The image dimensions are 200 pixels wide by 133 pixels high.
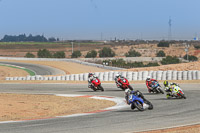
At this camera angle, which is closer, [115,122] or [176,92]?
[115,122]

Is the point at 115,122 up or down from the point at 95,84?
down

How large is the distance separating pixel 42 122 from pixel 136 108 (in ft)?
16.3

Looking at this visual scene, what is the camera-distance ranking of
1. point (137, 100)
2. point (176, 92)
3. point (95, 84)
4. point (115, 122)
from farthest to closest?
point (95, 84) < point (176, 92) < point (137, 100) < point (115, 122)

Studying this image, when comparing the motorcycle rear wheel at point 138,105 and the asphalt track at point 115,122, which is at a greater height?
the motorcycle rear wheel at point 138,105

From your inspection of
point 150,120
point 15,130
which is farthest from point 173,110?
point 15,130

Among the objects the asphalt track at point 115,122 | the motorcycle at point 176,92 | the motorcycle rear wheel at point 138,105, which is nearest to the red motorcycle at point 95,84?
the motorcycle at point 176,92

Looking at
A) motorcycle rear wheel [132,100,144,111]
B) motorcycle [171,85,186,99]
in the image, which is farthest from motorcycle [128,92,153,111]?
motorcycle [171,85,186,99]

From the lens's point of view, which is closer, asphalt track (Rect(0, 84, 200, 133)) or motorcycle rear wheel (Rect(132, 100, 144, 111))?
asphalt track (Rect(0, 84, 200, 133))

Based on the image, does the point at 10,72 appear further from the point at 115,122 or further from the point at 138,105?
the point at 115,122

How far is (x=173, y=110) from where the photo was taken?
15.8 m

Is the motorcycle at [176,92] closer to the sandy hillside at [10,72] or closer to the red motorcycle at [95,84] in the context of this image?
the red motorcycle at [95,84]

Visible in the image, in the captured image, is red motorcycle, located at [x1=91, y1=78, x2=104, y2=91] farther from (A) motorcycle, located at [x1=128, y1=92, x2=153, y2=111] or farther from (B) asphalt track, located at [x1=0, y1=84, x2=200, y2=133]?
(A) motorcycle, located at [x1=128, y1=92, x2=153, y2=111]

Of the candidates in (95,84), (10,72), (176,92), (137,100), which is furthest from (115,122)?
(10,72)

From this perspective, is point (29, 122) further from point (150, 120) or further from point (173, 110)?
point (173, 110)
